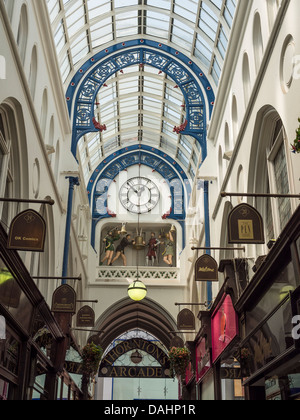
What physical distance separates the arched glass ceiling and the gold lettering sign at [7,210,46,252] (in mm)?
8420

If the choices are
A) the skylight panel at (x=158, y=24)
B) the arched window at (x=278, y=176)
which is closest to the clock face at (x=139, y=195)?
the skylight panel at (x=158, y=24)

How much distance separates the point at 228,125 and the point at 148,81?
909cm

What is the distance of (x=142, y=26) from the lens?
1833 centimetres

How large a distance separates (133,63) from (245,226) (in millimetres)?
12851

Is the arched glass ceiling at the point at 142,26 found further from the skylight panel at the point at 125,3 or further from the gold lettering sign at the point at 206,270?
the gold lettering sign at the point at 206,270

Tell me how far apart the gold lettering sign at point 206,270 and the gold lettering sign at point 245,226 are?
3.92m

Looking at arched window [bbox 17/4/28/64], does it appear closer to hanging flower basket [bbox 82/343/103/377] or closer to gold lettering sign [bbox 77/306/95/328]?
gold lettering sign [bbox 77/306/95/328]

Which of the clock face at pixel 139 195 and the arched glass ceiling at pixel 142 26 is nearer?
the arched glass ceiling at pixel 142 26

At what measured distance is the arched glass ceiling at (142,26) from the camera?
14573 millimetres

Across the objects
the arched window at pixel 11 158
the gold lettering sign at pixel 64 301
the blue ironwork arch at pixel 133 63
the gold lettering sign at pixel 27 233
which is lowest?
the gold lettering sign at pixel 27 233

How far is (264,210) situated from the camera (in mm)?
9500

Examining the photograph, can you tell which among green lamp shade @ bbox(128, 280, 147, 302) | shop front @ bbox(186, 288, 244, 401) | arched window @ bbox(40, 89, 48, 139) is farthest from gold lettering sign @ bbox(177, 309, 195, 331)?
arched window @ bbox(40, 89, 48, 139)

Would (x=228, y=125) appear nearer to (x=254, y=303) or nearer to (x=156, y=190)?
(x=254, y=303)

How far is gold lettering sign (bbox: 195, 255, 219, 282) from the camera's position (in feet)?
35.4
